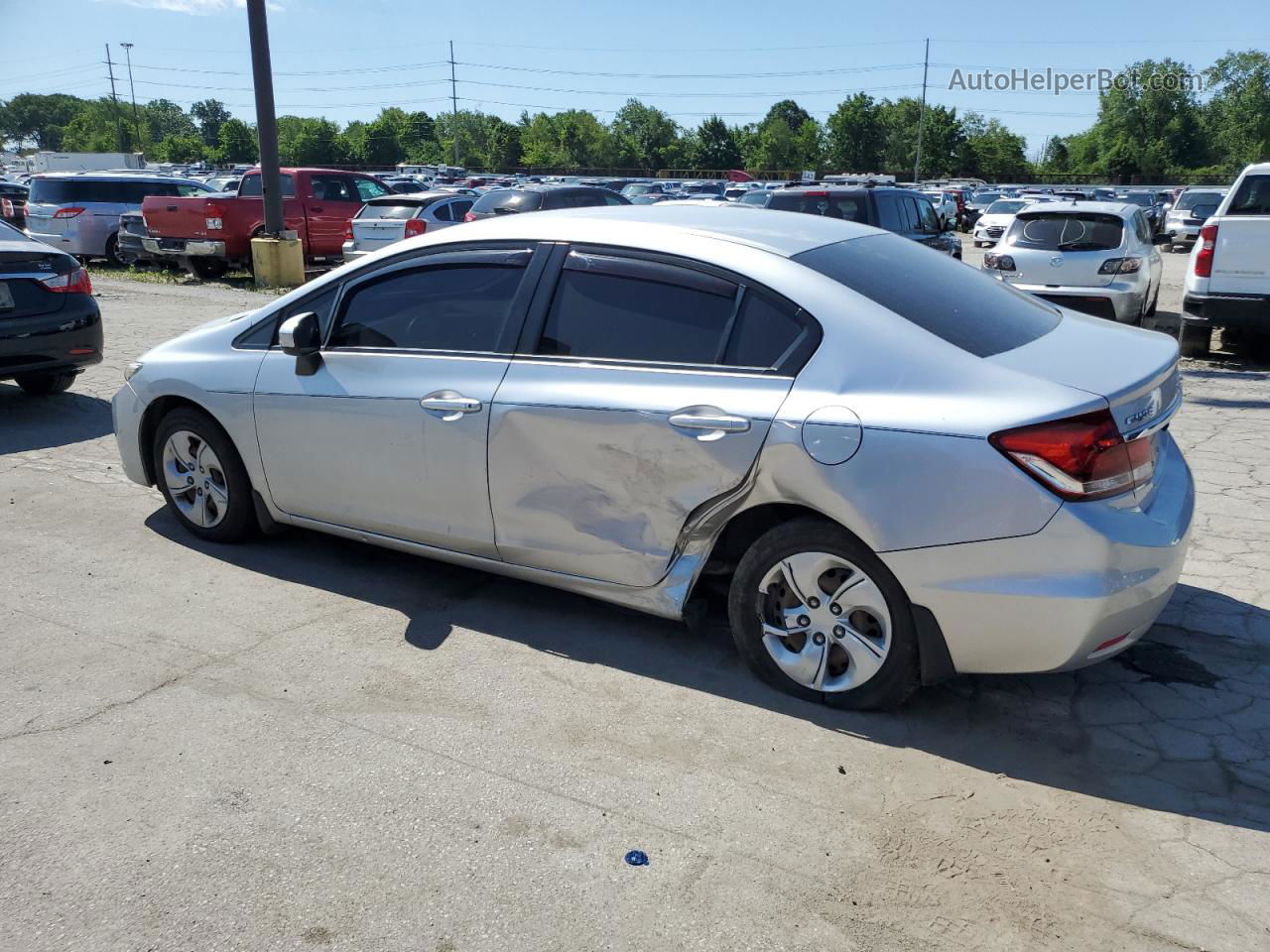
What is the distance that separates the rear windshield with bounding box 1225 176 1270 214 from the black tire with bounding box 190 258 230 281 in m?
15.2

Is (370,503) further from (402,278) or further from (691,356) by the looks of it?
(691,356)

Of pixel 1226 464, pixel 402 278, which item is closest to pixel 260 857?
pixel 402 278

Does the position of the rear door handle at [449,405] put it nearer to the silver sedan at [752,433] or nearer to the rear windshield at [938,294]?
the silver sedan at [752,433]

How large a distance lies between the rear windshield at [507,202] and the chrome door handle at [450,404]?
11.5m

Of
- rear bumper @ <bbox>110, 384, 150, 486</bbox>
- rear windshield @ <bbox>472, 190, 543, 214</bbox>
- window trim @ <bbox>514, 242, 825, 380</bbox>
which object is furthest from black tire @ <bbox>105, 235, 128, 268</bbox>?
window trim @ <bbox>514, 242, 825, 380</bbox>

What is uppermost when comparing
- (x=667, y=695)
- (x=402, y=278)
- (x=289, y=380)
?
(x=402, y=278)

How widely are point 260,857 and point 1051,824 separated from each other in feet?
7.38

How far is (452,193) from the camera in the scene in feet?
55.0

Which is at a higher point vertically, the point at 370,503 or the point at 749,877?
the point at 370,503

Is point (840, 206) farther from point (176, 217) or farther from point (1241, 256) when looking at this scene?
point (176, 217)

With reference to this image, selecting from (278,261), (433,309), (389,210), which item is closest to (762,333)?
(433,309)

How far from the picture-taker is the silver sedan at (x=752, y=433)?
10.7 ft

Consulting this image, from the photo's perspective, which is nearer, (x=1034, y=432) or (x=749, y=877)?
(x=749, y=877)

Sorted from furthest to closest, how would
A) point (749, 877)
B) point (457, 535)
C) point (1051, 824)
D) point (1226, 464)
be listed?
point (1226, 464)
point (457, 535)
point (1051, 824)
point (749, 877)
